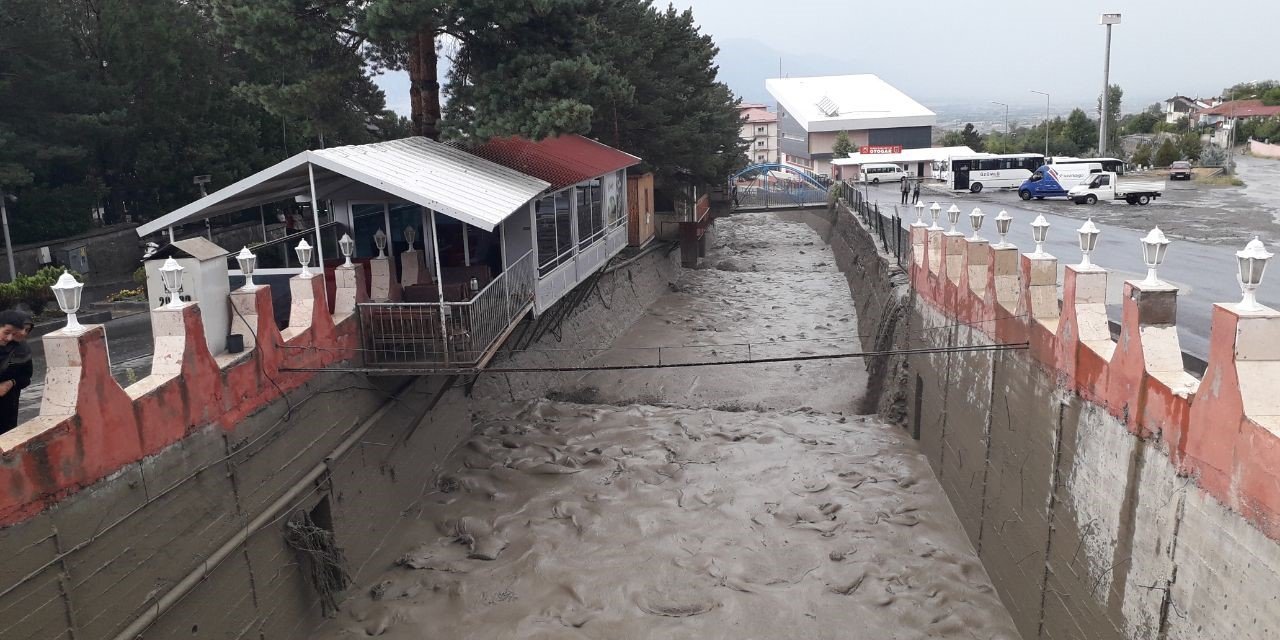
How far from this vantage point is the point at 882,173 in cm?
6288

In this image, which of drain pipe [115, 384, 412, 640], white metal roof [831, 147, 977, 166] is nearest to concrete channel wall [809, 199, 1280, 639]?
drain pipe [115, 384, 412, 640]

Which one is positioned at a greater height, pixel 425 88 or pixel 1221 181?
pixel 425 88

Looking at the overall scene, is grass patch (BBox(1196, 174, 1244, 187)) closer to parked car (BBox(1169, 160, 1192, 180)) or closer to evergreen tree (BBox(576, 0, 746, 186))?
parked car (BBox(1169, 160, 1192, 180))

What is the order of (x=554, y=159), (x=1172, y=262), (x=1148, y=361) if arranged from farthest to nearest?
1. (x=1172, y=262)
2. (x=554, y=159)
3. (x=1148, y=361)

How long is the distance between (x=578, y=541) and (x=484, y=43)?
34.2 ft

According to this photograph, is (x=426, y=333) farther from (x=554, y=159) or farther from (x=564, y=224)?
(x=554, y=159)

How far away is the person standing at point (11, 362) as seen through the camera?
22.9ft

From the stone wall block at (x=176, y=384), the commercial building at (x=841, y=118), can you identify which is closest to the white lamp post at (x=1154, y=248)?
the stone wall block at (x=176, y=384)

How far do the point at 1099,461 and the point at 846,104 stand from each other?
98.6 m

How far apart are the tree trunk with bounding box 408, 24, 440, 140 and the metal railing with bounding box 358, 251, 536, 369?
746cm

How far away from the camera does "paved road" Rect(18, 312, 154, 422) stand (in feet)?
41.7

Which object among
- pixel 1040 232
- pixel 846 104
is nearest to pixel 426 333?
pixel 1040 232

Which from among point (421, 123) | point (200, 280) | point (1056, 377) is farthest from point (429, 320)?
point (421, 123)

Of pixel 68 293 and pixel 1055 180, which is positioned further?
A: pixel 1055 180
